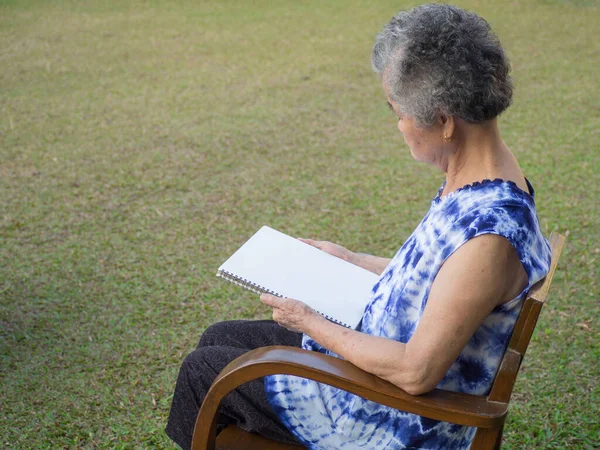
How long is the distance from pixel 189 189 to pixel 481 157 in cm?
349

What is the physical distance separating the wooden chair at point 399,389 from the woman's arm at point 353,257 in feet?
2.07

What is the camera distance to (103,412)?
2.91 meters

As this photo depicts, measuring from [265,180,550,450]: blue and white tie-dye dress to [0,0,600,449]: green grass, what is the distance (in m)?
1.03

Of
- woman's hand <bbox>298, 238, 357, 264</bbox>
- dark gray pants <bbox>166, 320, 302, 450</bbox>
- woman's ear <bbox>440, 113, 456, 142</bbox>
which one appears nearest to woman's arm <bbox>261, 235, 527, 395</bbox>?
woman's ear <bbox>440, 113, 456, 142</bbox>

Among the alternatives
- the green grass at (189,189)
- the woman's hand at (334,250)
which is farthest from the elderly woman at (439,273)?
the green grass at (189,189)

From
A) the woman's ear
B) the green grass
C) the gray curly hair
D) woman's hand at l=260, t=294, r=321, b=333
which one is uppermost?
the gray curly hair

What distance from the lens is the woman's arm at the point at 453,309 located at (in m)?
1.56

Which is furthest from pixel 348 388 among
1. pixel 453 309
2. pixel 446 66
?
pixel 446 66

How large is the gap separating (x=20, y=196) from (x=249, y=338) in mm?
3206

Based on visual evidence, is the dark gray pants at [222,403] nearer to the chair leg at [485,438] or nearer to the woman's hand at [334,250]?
the woman's hand at [334,250]

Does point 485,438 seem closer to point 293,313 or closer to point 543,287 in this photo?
point 543,287

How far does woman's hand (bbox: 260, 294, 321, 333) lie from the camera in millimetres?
1875

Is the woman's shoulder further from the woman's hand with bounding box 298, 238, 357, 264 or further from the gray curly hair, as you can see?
the woman's hand with bounding box 298, 238, 357, 264

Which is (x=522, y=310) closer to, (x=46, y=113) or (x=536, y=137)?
(x=536, y=137)
